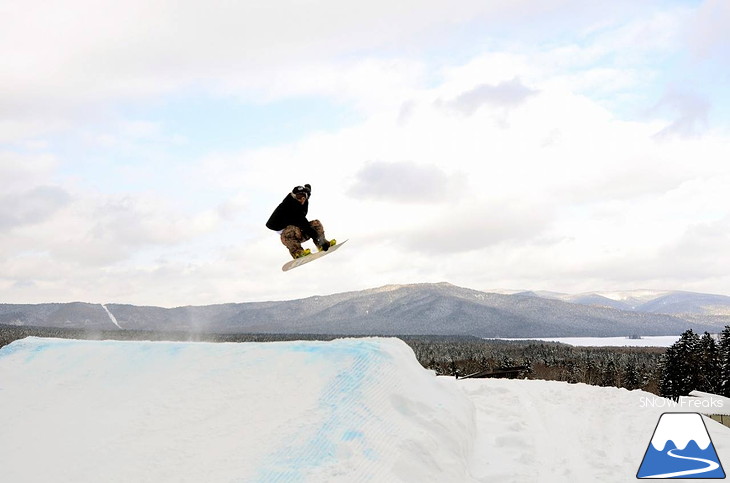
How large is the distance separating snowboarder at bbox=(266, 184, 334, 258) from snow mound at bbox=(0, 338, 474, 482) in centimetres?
282

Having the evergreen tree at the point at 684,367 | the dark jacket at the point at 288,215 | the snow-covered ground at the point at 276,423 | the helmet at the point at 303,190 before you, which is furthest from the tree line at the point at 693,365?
the helmet at the point at 303,190

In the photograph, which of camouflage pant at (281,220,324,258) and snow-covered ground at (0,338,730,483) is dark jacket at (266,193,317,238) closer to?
camouflage pant at (281,220,324,258)

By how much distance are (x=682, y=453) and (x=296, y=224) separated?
1010 cm

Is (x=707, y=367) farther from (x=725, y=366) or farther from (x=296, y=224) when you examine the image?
→ (x=296, y=224)

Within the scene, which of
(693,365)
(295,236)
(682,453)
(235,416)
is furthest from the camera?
(693,365)

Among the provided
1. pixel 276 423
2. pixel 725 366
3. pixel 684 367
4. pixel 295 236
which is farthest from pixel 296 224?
pixel 684 367

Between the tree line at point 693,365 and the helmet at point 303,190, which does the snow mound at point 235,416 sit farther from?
the tree line at point 693,365

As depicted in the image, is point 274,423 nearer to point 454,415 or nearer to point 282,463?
point 282,463

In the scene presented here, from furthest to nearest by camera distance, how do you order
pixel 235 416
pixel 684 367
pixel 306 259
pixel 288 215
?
pixel 684 367, pixel 306 259, pixel 288 215, pixel 235 416

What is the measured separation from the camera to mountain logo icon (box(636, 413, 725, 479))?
9.41 metres

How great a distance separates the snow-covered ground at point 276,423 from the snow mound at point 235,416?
0.03 metres

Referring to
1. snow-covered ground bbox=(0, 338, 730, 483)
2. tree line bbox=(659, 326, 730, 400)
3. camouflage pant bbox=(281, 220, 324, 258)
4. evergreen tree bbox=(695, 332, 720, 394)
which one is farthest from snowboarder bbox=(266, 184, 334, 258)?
evergreen tree bbox=(695, 332, 720, 394)

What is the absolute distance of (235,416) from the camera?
29.5 feet

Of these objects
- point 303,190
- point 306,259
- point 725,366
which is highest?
point 303,190
